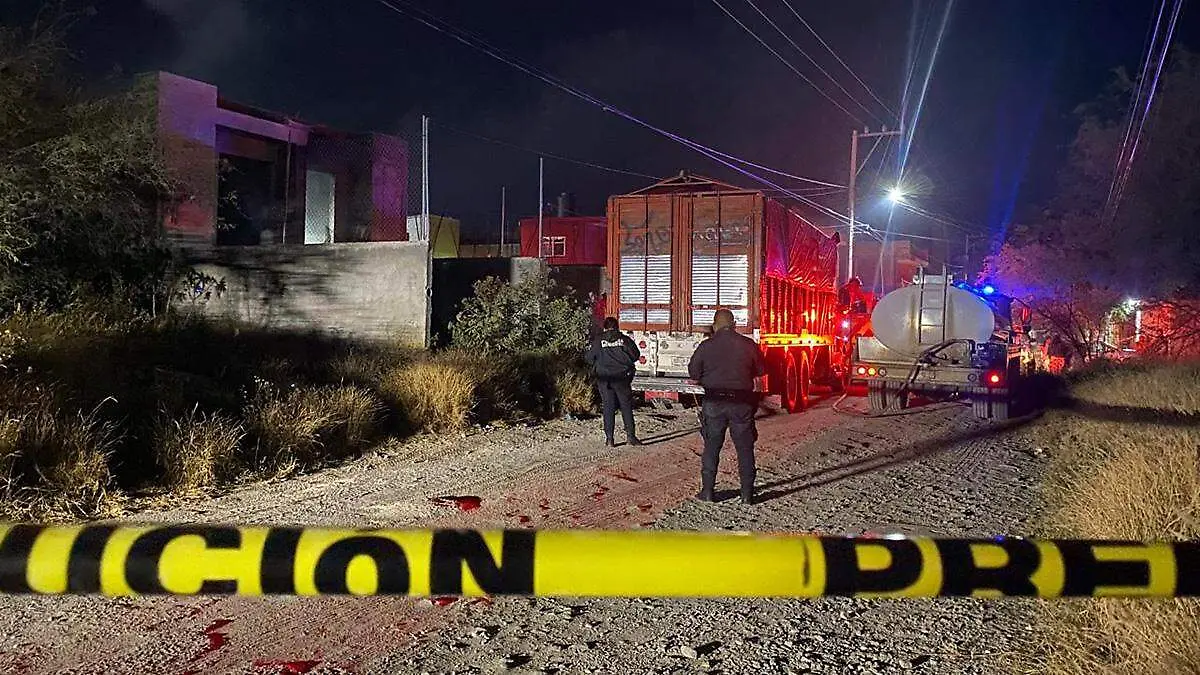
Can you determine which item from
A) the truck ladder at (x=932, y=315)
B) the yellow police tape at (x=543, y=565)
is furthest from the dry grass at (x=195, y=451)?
the truck ladder at (x=932, y=315)

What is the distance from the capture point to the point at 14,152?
968 centimetres

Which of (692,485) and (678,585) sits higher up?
(678,585)

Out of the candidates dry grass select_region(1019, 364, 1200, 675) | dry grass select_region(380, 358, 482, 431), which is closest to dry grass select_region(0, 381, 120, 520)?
dry grass select_region(380, 358, 482, 431)

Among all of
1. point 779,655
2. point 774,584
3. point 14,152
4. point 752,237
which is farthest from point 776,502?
point 14,152

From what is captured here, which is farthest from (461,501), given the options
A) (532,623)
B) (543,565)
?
(543,565)

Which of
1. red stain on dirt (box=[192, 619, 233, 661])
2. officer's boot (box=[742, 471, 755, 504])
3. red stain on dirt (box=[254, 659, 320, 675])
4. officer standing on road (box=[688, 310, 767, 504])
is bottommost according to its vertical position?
red stain on dirt (box=[254, 659, 320, 675])

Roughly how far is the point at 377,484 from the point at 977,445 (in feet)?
25.5

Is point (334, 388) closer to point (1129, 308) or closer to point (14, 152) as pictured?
point (14, 152)

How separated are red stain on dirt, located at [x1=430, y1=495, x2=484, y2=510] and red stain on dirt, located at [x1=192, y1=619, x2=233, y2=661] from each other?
8.97ft

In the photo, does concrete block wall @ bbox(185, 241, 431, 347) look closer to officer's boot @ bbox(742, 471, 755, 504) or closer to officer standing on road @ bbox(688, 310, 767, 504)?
officer standing on road @ bbox(688, 310, 767, 504)

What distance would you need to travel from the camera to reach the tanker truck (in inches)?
548

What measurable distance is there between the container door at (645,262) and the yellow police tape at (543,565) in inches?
496

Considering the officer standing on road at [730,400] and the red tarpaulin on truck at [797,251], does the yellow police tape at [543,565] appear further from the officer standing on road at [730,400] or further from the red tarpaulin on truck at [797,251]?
the red tarpaulin on truck at [797,251]

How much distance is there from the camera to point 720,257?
1432 cm
